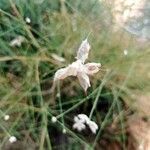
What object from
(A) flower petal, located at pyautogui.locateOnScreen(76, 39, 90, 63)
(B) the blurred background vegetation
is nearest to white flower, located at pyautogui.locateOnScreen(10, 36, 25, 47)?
(B) the blurred background vegetation

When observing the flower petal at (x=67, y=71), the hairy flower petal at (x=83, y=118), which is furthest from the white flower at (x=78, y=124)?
the flower petal at (x=67, y=71)

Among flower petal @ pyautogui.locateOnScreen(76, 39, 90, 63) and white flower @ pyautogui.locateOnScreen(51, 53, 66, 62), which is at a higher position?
white flower @ pyautogui.locateOnScreen(51, 53, 66, 62)

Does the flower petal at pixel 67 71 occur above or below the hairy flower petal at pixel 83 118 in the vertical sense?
above

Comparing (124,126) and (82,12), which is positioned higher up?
(82,12)

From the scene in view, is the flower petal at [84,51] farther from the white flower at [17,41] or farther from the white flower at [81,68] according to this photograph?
the white flower at [17,41]

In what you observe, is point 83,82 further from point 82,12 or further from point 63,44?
point 82,12

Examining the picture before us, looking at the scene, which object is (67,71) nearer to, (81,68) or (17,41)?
(81,68)

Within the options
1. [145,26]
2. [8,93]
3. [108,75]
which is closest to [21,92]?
[8,93]

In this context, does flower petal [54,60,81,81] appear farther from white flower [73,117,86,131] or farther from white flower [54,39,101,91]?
white flower [73,117,86,131]
